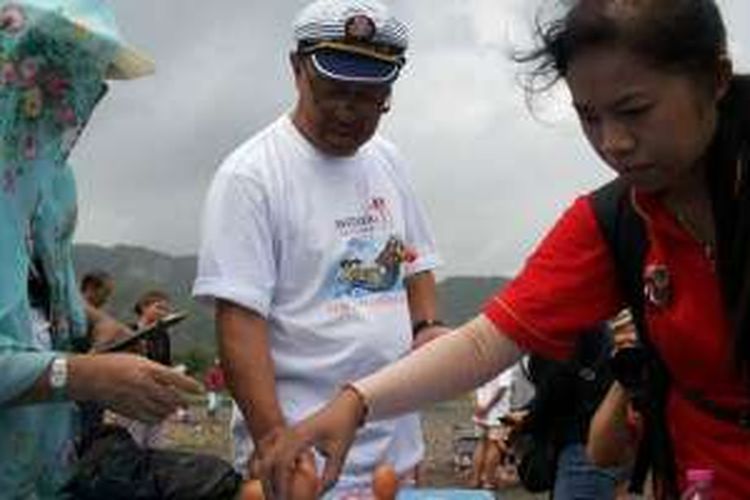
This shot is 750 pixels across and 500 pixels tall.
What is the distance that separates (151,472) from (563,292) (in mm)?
1834

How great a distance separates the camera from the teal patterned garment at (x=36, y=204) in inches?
104

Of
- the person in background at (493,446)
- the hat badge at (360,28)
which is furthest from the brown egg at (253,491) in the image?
the person in background at (493,446)

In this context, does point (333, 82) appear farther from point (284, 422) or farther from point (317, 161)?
point (284, 422)

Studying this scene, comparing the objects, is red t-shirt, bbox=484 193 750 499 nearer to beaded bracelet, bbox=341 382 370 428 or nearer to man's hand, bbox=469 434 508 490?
beaded bracelet, bbox=341 382 370 428

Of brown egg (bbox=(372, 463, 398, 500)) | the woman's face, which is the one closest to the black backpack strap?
the woman's face

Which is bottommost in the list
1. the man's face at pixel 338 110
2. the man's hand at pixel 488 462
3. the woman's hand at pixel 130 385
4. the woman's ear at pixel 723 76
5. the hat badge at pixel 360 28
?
the man's hand at pixel 488 462

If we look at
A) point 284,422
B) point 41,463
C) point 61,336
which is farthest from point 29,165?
point 284,422

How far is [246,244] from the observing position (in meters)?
3.15

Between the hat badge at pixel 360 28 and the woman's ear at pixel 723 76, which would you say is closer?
the woman's ear at pixel 723 76

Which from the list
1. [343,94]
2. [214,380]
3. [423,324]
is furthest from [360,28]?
[214,380]

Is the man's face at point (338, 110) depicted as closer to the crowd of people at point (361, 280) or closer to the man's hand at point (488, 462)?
the crowd of people at point (361, 280)

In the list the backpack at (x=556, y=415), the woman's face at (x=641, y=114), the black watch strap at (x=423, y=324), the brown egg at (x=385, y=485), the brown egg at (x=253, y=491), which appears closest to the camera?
the woman's face at (x=641, y=114)

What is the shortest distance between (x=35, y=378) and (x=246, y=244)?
721 millimetres

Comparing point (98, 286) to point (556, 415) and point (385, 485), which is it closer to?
point (556, 415)
